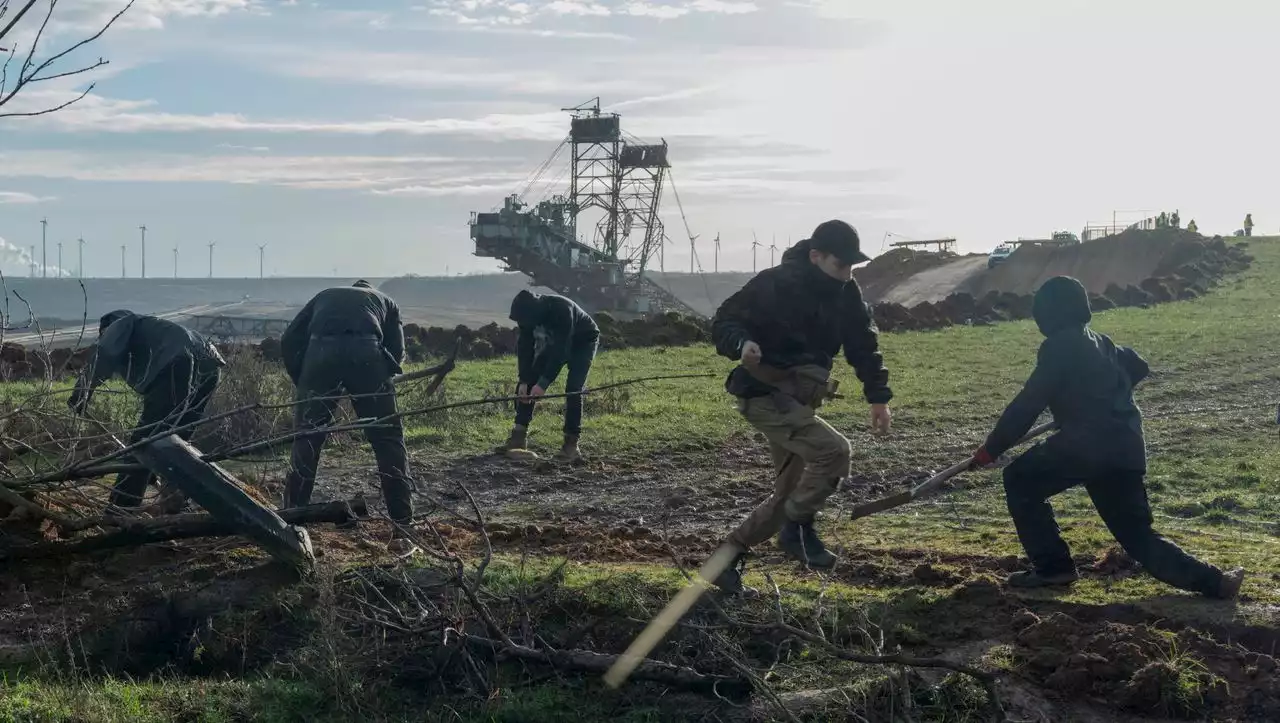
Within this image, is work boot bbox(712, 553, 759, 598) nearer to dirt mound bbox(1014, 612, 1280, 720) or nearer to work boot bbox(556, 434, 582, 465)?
dirt mound bbox(1014, 612, 1280, 720)

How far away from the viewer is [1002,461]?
32.4 ft

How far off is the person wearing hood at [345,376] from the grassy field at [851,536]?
238 millimetres

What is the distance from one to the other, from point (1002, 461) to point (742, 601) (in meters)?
4.96

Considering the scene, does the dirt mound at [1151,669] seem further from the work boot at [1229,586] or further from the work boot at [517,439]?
the work boot at [517,439]

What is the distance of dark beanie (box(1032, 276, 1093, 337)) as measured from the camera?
18.5 feet

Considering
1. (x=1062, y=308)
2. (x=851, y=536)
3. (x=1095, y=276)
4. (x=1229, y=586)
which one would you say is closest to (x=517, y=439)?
(x=851, y=536)

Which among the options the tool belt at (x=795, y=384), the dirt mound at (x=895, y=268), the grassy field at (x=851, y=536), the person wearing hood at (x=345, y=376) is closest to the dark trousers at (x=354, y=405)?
the person wearing hood at (x=345, y=376)

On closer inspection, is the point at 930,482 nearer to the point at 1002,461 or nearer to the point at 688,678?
the point at 688,678

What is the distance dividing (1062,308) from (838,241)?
3.48ft

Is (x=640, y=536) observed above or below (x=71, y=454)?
below

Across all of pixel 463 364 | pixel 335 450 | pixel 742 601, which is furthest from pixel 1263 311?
pixel 742 601

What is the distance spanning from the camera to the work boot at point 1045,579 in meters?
5.68

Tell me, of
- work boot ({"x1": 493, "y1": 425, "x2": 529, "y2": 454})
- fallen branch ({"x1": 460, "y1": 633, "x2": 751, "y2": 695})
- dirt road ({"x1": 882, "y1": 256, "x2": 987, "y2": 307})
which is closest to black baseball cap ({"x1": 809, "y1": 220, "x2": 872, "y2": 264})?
fallen branch ({"x1": 460, "y1": 633, "x2": 751, "y2": 695})

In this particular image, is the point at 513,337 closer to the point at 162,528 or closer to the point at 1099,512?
the point at 162,528
